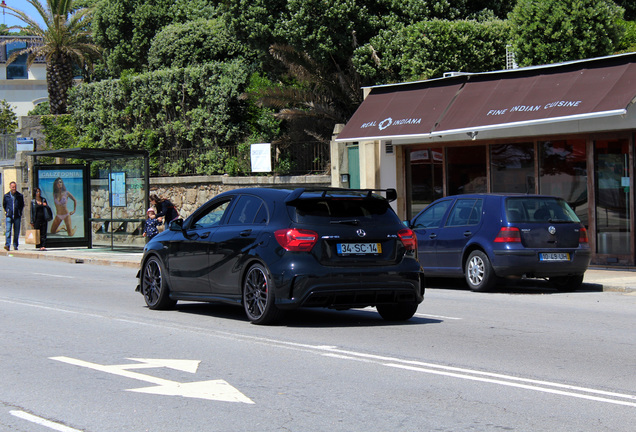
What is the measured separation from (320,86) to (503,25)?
19.4 ft

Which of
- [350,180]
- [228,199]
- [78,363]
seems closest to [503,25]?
[350,180]

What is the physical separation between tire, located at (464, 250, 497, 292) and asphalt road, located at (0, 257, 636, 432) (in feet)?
6.20

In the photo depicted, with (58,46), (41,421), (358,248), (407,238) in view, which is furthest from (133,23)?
(41,421)

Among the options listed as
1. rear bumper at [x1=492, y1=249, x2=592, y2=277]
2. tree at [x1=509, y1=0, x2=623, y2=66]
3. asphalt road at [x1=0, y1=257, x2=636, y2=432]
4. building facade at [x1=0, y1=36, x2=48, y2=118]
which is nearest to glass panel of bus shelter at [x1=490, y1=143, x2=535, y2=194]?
tree at [x1=509, y1=0, x2=623, y2=66]

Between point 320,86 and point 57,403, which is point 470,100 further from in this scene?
point 57,403

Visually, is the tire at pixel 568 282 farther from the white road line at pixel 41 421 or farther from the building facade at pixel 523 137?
A: the white road line at pixel 41 421

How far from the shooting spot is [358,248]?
10.1 metres

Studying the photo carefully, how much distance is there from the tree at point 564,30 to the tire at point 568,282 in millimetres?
9955

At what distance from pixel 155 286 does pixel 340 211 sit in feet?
10.9

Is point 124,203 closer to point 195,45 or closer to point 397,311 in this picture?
point 195,45

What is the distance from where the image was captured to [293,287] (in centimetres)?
980

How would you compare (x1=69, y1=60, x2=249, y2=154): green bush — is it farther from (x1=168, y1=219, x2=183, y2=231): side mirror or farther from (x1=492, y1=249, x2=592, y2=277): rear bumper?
(x1=168, y1=219, x2=183, y2=231): side mirror

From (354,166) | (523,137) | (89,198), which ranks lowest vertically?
(89,198)

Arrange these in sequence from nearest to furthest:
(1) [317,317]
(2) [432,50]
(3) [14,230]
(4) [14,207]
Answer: (1) [317,317], (2) [432,50], (4) [14,207], (3) [14,230]
